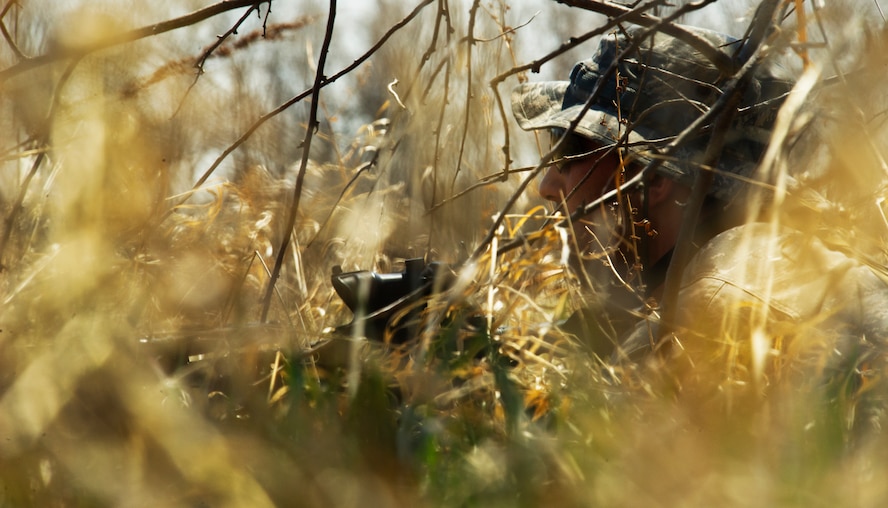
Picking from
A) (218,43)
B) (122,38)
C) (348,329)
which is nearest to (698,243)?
(348,329)

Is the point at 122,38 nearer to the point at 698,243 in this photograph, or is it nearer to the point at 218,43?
the point at 218,43

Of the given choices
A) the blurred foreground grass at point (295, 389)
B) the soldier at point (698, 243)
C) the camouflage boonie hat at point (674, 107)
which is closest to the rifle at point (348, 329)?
the blurred foreground grass at point (295, 389)

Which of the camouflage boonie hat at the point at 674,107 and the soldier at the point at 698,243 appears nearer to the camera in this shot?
the soldier at the point at 698,243

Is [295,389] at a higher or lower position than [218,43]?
lower

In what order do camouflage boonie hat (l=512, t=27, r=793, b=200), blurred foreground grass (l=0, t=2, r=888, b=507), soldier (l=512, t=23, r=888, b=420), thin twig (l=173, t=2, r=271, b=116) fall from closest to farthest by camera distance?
blurred foreground grass (l=0, t=2, r=888, b=507) < soldier (l=512, t=23, r=888, b=420) < thin twig (l=173, t=2, r=271, b=116) < camouflage boonie hat (l=512, t=27, r=793, b=200)

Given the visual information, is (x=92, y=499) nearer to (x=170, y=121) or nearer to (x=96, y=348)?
(x=96, y=348)

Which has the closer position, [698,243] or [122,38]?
[122,38]

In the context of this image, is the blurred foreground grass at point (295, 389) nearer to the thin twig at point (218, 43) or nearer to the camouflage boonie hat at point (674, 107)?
the thin twig at point (218, 43)

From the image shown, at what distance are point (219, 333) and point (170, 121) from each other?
45 cm

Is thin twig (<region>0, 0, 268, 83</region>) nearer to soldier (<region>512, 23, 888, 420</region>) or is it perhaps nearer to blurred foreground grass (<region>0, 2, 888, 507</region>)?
blurred foreground grass (<region>0, 2, 888, 507</region>)

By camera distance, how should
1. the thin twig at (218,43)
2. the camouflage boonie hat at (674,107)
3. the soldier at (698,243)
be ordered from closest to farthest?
1. the soldier at (698,243)
2. the thin twig at (218,43)
3. the camouflage boonie hat at (674,107)

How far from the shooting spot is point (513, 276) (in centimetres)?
123

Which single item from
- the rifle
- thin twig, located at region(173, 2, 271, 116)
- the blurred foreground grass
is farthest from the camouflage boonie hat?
thin twig, located at region(173, 2, 271, 116)

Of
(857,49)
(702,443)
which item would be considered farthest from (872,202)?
(702,443)
